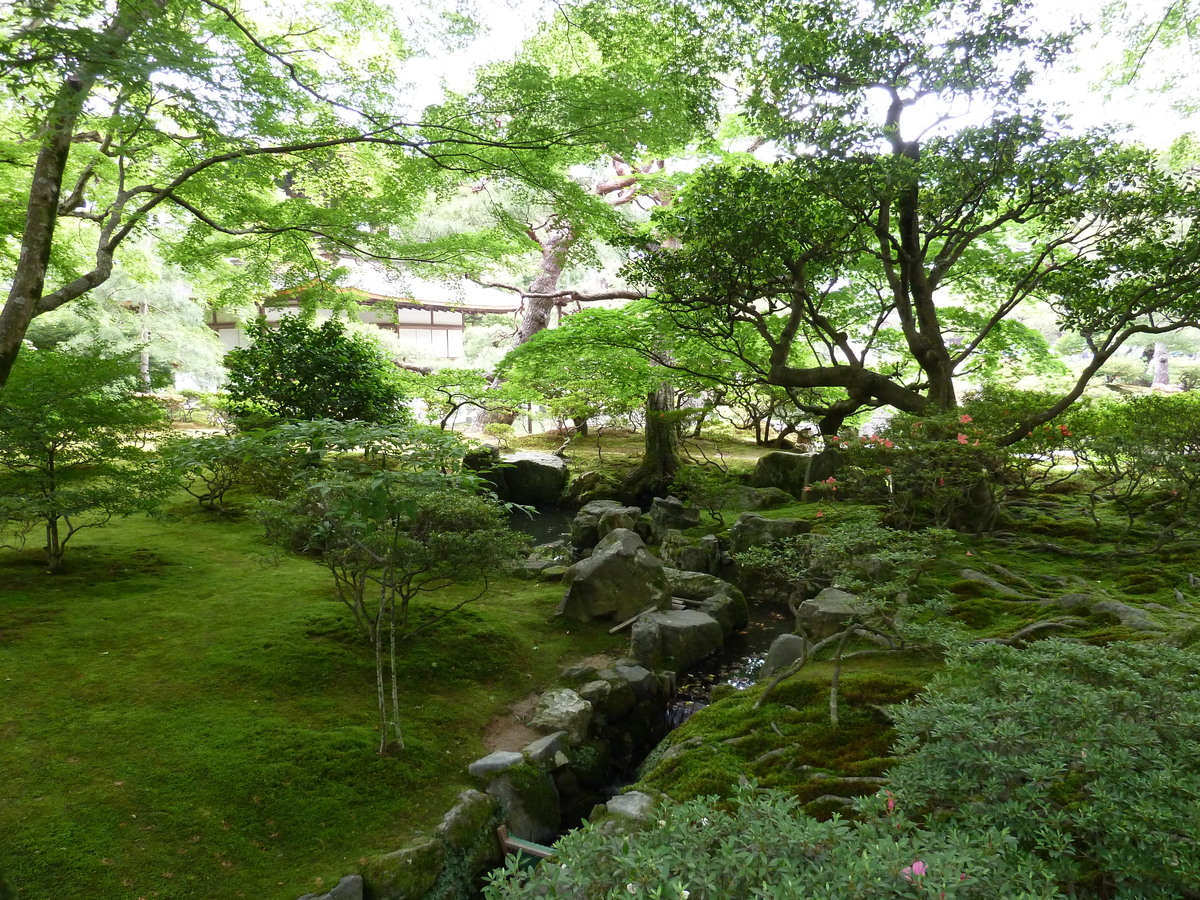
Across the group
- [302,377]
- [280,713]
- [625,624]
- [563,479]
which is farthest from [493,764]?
[563,479]

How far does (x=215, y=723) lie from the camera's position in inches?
172

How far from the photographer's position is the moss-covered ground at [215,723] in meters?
3.30

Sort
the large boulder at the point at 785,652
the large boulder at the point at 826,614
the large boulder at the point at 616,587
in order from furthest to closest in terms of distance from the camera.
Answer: the large boulder at the point at 616,587, the large boulder at the point at 826,614, the large boulder at the point at 785,652

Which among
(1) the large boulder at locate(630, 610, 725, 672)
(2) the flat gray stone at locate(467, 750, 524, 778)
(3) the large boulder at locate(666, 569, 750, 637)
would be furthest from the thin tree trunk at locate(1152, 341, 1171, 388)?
(2) the flat gray stone at locate(467, 750, 524, 778)

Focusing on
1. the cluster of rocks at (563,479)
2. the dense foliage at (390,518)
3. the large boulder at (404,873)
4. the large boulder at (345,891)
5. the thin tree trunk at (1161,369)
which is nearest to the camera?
the large boulder at (345,891)

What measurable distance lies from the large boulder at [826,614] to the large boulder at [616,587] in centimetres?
181

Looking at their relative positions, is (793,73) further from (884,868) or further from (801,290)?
(884,868)

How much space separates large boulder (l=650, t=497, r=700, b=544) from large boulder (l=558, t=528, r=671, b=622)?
3440 mm

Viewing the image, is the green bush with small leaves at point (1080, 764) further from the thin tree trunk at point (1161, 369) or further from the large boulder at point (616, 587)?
the thin tree trunk at point (1161, 369)

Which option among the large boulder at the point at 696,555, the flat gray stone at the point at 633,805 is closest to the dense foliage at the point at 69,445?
the flat gray stone at the point at 633,805

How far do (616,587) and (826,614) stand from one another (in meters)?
2.44

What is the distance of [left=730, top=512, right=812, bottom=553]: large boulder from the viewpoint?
909cm

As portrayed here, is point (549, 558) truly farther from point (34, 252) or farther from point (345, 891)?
point (34, 252)

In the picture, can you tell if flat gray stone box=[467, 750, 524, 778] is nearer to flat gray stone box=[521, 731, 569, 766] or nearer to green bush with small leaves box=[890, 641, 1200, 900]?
flat gray stone box=[521, 731, 569, 766]
